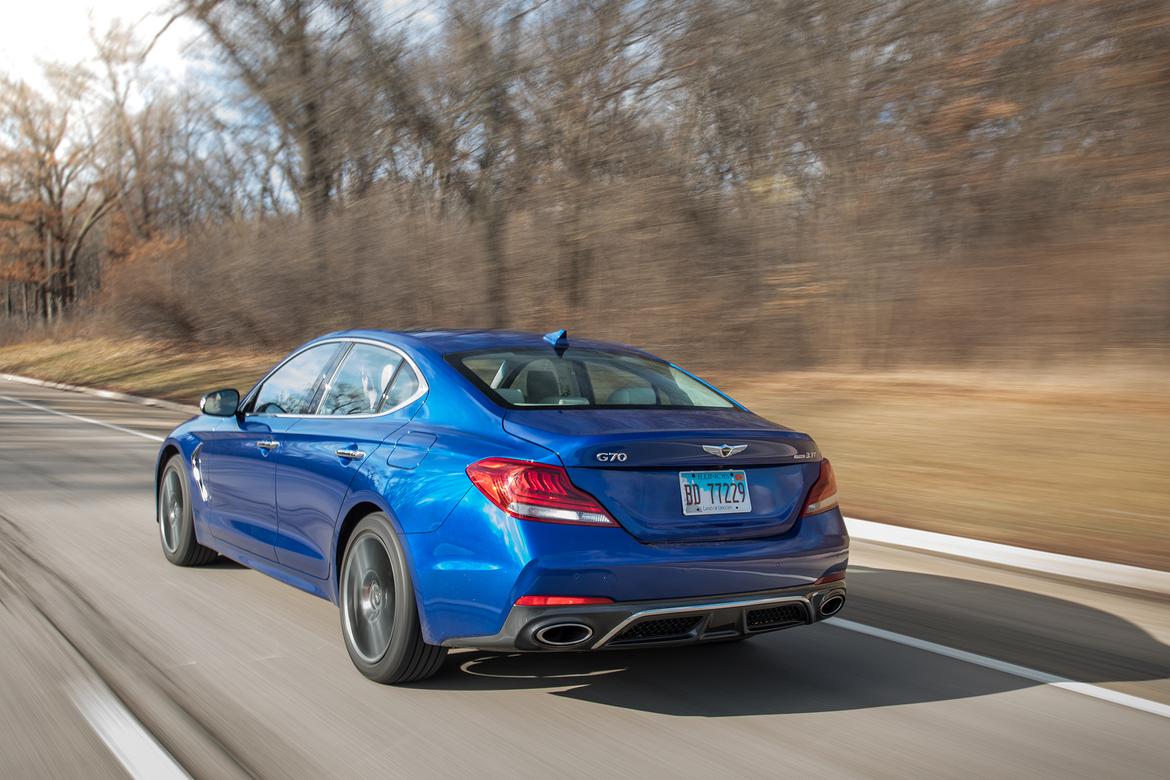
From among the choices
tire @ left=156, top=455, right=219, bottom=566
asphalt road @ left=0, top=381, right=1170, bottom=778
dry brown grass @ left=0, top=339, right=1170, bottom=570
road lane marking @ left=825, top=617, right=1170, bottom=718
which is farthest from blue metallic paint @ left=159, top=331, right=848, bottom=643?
dry brown grass @ left=0, top=339, right=1170, bottom=570

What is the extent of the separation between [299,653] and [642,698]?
163 cm

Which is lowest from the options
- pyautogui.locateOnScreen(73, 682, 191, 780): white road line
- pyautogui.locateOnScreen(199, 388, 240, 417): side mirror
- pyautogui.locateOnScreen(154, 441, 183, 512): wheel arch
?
pyautogui.locateOnScreen(73, 682, 191, 780): white road line

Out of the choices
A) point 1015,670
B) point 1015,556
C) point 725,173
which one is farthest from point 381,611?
point 725,173

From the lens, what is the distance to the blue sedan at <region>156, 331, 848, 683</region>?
13.6 feet

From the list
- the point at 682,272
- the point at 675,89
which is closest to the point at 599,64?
the point at 675,89

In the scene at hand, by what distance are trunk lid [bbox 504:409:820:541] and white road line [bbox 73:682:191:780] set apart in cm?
167

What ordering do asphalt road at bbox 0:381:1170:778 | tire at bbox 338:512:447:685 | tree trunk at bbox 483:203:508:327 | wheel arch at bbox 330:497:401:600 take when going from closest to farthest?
asphalt road at bbox 0:381:1170:778, tire at bbox 338:512:447:685, wheel arch at bbox 330:497:401:600, tree trunk at bbox 483:203:508:327

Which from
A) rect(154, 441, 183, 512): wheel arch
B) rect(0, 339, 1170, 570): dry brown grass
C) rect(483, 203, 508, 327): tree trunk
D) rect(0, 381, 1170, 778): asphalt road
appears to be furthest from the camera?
rect(483, 203, 508, 327): tree trunk

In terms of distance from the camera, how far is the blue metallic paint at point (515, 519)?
4.14m

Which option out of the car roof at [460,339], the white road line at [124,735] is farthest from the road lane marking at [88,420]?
the white road line at [124,735]

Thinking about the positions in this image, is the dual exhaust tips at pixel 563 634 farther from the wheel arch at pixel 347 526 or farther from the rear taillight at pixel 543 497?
the wheel arch at pixel 347 526

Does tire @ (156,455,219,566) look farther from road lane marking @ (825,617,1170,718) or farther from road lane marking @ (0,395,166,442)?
road lane marking @ (0,395,166,442)

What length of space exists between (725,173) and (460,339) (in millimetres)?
13412

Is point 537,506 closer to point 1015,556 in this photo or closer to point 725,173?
point 1015,556
